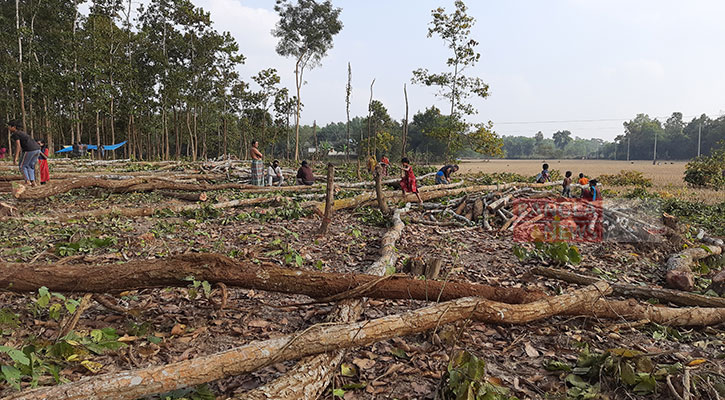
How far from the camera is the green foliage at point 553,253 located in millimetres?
5110

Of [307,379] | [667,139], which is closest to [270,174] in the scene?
[307,379]

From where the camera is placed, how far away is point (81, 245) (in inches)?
195

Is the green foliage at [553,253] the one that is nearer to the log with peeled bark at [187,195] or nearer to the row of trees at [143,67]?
the log with peeled bark at [187,195]

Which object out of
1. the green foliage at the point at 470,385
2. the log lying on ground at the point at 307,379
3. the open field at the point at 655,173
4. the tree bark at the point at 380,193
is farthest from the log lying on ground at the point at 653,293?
the open field at the point at 655,173

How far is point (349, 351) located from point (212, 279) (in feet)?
4.06

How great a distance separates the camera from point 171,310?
3.46 m

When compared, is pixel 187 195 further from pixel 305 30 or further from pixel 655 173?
pixel 655 173

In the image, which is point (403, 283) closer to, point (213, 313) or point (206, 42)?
point (213, 313)

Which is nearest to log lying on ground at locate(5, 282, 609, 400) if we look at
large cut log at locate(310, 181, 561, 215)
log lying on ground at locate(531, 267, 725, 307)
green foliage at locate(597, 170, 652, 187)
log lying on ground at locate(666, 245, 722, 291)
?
log lying on ground at locate(531, 267, 725, 307)

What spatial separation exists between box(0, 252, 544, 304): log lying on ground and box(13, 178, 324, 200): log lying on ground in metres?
6.27

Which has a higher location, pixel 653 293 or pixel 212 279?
pixel 212 279

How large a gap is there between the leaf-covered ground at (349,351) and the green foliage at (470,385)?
0.05 meters

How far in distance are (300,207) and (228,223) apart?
5.33ft

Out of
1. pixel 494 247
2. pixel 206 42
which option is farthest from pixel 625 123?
pixel 494 247
